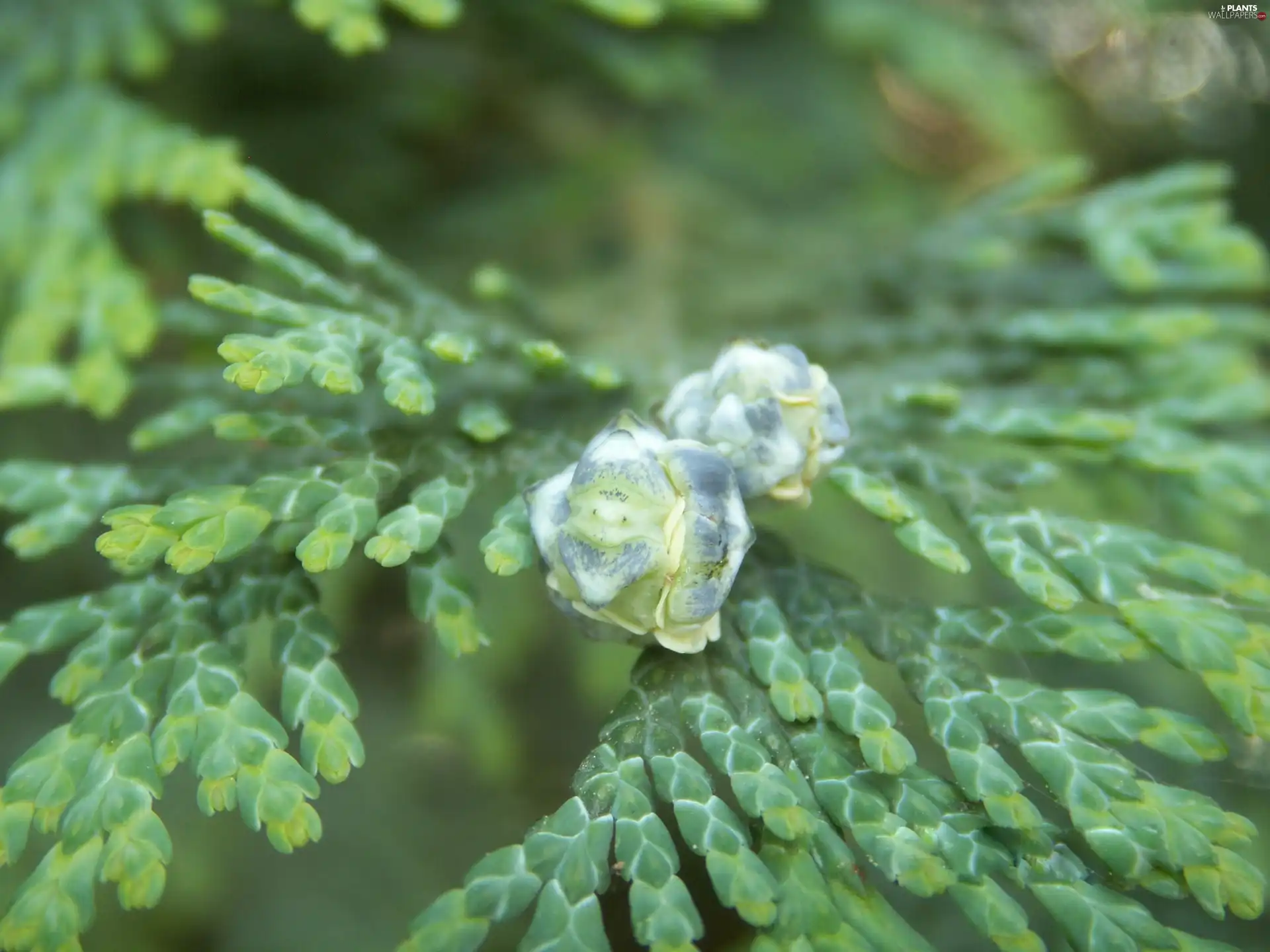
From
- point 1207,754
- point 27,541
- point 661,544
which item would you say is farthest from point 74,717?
point 1207,754

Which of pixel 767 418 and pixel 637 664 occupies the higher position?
pixel 767 418

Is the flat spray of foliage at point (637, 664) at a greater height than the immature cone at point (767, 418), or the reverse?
the immature cone at point (767, 418)

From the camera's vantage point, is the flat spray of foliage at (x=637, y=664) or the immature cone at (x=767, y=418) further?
the immature cone at (x=767, y=418)

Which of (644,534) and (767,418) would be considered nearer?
(644,534)

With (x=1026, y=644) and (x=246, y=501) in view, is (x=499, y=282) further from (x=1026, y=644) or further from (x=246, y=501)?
(x=1026, y=644)
